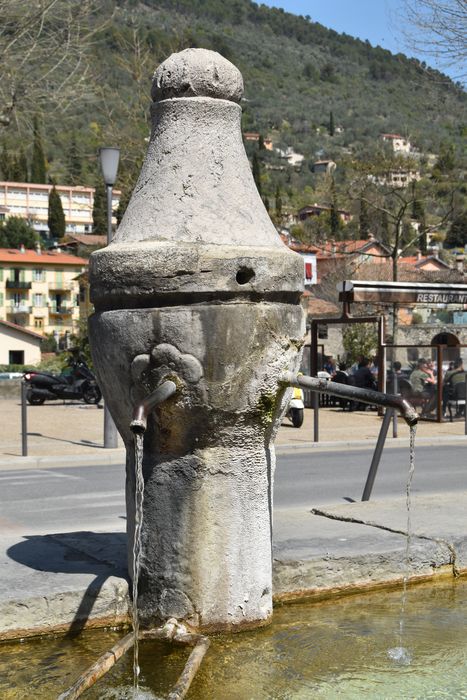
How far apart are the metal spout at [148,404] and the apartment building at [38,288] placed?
310ft

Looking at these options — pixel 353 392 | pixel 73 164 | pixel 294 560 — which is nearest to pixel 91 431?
pixel 294 560

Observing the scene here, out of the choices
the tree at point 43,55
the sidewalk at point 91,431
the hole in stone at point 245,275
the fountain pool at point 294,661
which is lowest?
the sidewalk at point 91,431

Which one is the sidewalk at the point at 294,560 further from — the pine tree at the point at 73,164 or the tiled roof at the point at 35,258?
the tiled roof at the point at 35,258

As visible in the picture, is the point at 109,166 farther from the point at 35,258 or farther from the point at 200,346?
the point at 35,258

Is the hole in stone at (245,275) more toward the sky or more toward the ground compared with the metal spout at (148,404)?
more toward the sky

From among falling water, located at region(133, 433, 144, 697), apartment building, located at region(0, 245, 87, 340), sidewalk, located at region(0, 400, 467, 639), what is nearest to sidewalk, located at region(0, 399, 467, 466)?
sidewalk, located at region(0, 400, 467, 639)

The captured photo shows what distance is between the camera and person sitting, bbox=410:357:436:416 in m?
21.2

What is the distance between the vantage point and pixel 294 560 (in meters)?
4.96

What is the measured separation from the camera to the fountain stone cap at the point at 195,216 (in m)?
4.28

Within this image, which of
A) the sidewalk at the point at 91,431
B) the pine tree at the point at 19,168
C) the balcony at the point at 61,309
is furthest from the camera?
the pine tree at the point at 19,168

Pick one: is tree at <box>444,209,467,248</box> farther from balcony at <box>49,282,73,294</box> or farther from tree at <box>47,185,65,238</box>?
tree at <box>47,185,65,238</box>

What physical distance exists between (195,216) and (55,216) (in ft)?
410

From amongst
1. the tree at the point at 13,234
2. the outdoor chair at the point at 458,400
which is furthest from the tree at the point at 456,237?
the outdoor chair at the point at 458,400

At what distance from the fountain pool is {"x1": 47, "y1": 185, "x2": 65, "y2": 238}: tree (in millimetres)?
123067
